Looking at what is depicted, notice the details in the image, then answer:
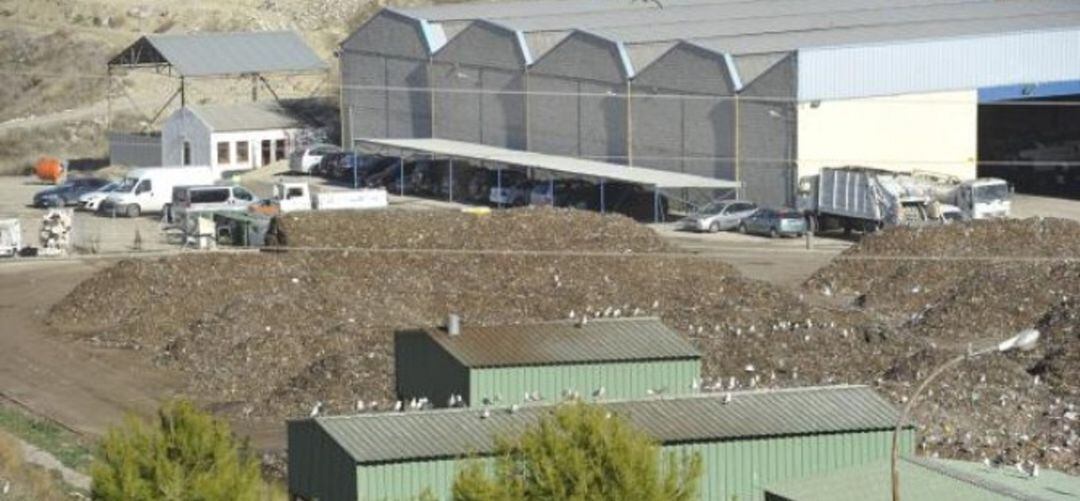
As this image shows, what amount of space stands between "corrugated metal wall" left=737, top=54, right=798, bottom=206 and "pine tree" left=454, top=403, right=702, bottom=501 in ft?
118

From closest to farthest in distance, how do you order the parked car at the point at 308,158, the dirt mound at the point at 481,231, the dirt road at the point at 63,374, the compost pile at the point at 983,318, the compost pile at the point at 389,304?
the compost pile at the point at 983,318 → the compost pile at the point at 389,304 → the dirt road at the point at 63,374 → the dirt mound at the point at 481,231 → the parked car at the point at 308,158

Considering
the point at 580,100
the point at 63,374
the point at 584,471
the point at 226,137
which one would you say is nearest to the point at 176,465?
the point at 584,471

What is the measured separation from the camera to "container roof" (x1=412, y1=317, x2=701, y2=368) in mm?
31609

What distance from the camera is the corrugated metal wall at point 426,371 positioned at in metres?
31.2

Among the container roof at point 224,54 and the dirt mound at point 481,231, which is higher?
the container roof at point 224,54

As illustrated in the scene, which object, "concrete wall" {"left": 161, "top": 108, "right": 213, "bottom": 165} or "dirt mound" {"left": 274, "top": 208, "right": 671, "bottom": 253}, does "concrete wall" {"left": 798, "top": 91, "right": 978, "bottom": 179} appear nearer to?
"dirt mound" {"left": 274, "top": 208, "right": 671, "bottom": 253}

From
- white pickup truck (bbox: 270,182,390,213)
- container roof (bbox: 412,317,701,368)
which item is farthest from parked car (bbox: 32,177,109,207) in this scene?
container roof (bbox: 412,317,701,368)

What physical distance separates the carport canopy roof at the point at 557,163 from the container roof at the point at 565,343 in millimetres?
24984

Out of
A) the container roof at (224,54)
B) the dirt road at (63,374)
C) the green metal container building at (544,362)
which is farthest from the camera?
the container roof at (224,54)

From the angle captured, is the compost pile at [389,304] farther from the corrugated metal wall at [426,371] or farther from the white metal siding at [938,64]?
the white metal siding at [938,64]

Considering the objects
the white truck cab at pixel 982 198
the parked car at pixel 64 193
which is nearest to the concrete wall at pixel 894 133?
the white truck cab at pixel 982 198

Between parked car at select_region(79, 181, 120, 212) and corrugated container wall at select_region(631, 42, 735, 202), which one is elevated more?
corrugated container wall at select_region(631, 42, 735, 202)

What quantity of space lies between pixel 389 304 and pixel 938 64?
20.5m

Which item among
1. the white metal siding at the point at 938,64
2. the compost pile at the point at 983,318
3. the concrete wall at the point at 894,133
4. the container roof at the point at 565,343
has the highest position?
the white metal siding at the point at 938,64
